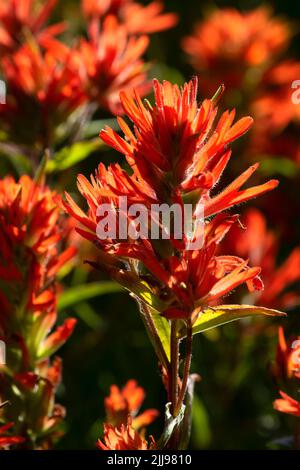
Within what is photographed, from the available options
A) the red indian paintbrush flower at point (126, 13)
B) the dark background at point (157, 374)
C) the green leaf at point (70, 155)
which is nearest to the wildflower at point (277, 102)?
the red indian paintbrush flower at point (126, 13)

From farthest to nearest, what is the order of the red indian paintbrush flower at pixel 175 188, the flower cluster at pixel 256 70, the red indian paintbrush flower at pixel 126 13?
the flower cluster at pixel 256 70, the red indian paintbrush flower at pixel 126 13, the red indian paintbrush flower at pixel 175 188

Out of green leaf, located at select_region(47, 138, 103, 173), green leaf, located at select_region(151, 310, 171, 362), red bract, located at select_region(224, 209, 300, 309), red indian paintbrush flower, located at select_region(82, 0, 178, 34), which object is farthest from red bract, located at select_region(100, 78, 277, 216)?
red indian paintbrush flower, located at select_region(82, 0, 178, 34)

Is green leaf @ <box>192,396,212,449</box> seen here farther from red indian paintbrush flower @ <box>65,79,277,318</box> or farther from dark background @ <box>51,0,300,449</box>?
red indian paintbrush flower @ <box>65,79,277,318</box>

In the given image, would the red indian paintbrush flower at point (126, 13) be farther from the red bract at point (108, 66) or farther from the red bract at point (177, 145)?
the red bract at point (177, 145)

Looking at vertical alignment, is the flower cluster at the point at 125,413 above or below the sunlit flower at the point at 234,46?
below

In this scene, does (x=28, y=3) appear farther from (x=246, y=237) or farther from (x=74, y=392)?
(x=74, y=392)

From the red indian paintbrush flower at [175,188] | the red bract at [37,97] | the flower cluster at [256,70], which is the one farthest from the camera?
the flower cluster at [256,70]
